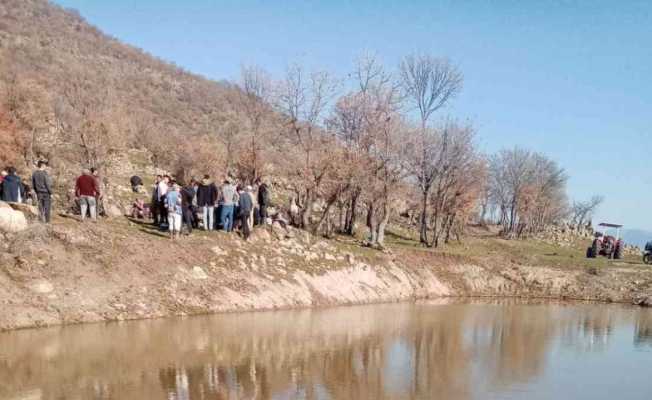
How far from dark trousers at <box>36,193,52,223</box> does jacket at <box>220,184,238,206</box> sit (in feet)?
21.7

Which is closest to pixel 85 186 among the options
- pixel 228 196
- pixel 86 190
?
pixel 86 190

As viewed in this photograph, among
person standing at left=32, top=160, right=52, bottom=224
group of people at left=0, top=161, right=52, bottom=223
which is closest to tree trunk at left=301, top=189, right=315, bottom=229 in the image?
group of people at left=0, top=161, right=52, bottom=223

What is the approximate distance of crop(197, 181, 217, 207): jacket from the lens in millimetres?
23094

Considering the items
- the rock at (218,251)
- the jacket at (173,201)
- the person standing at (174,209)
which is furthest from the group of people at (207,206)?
the rock at (218,251)

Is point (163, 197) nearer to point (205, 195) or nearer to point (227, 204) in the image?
point (205, 195)

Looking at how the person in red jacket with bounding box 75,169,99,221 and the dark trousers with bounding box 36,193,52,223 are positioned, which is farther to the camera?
the person in red jacket with bounding box 75,169,99,221

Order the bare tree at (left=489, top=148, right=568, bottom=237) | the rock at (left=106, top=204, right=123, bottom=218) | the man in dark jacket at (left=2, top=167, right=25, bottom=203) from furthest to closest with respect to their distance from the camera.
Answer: the bare tree at (left=489, top=148, right=568, bottom=237), the rock at (left=106, top=204, right=123, bottom=218), the man in dark jacket at (left=2, top=167, right=25, bottom=203)

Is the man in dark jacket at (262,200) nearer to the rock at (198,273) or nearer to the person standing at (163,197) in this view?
the person standing at (163,197)

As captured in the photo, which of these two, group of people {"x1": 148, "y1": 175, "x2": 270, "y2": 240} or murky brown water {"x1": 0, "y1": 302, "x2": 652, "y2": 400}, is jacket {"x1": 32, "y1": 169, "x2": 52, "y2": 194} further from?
murky brown water {"x1": 0, "y1": 302, "x2": 652, "y2": 400}

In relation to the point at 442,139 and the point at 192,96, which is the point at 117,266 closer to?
the point at 442,139

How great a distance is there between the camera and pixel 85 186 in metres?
20.6

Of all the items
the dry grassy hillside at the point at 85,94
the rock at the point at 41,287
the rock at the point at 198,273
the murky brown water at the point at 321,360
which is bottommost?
the murky brown water at the point at 321,360

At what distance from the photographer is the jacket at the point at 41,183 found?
1870cm

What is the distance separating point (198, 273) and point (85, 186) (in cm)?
496
